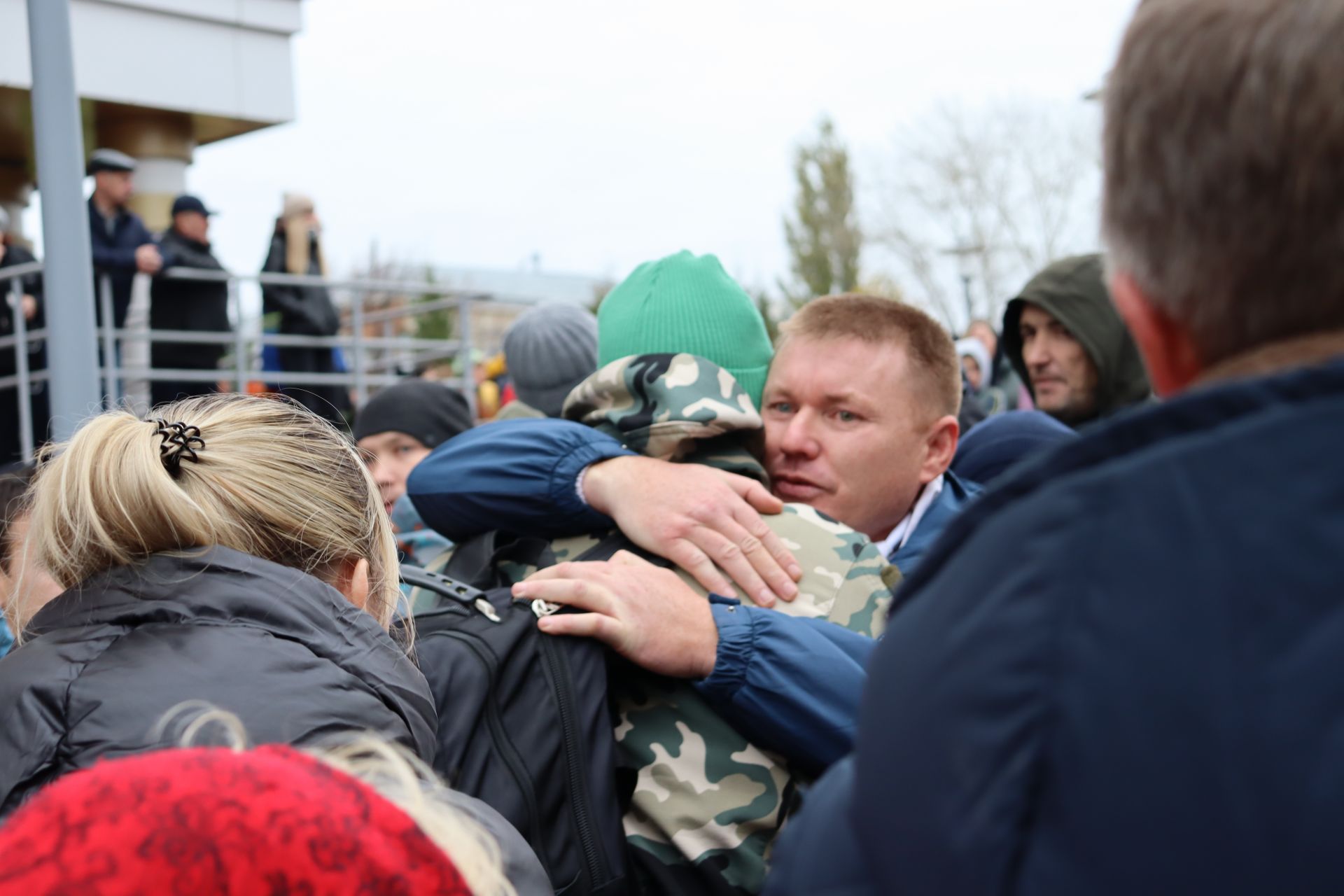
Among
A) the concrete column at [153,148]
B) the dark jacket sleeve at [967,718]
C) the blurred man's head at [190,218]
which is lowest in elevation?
the dark jacket sleeve at [967,718]

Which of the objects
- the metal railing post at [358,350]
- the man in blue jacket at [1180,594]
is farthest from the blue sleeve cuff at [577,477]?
the metal railing post at [358,350]

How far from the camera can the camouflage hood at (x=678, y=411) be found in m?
2.24

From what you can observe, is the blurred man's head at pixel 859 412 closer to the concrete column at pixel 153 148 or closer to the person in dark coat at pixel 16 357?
the person in dark coat at pixel 16 357

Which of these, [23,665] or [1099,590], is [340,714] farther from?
[1099,590]

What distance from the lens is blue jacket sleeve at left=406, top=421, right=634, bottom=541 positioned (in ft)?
7.61

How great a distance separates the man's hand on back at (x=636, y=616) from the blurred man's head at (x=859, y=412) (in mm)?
945

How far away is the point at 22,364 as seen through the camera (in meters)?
6.56

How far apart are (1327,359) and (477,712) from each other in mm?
1450

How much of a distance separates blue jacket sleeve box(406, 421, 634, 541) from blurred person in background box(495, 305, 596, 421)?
179 cm

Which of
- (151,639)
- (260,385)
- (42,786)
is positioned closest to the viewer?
(42,786)

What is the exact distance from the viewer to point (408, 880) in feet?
3.17

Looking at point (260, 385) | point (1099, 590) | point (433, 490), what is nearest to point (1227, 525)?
point (1099, 590)

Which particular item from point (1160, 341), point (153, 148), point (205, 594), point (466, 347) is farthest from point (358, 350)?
point (1160, 341)

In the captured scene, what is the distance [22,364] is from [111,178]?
45.9 inches
